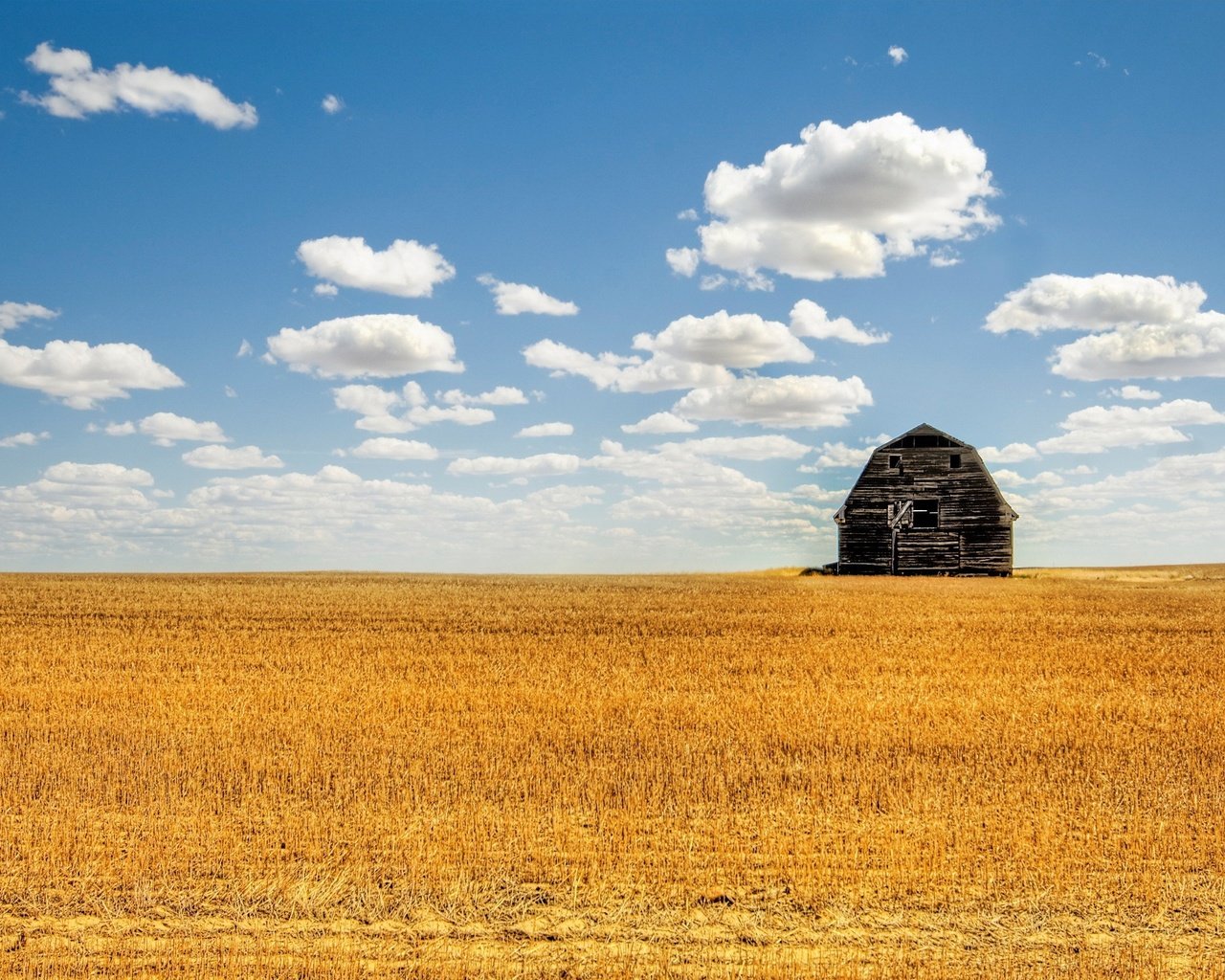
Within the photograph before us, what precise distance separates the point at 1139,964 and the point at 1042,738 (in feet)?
25.2

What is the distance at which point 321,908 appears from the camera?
26.3 feet

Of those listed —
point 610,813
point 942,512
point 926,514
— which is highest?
point 942,512

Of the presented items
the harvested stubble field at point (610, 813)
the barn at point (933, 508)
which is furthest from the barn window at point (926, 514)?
the harvested stubble field at point (610, 813)

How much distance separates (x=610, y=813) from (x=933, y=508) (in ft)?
152

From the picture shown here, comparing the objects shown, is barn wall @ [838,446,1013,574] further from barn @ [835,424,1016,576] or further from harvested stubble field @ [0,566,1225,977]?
harvested stubble field @ [0,566,1225,977]

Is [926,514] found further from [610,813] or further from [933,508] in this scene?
[610,813]

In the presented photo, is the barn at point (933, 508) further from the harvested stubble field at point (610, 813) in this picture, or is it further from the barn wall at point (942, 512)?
the harvested stubble field at point (610, 813)

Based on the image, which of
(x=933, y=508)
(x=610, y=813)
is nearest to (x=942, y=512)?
(x=933, y=508)

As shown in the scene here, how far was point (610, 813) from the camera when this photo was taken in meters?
10.6

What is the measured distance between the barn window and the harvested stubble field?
29.9 meters

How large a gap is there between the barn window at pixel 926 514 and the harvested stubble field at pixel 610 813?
2989cm

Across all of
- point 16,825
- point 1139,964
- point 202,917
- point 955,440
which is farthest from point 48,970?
point 955,440

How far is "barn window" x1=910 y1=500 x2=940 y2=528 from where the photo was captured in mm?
53469

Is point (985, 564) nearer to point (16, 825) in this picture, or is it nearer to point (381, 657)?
point (381, 657)
